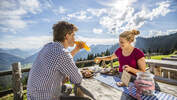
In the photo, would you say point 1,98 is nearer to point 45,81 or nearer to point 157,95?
point 45,81

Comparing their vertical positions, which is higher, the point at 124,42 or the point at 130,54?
the point at 124,42

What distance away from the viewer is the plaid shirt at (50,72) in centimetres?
123

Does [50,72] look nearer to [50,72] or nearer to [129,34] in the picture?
[50,72]

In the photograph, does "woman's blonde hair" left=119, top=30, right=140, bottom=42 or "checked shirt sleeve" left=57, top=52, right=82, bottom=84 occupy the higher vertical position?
"woman's blonde hair" left=119, top=30, right=140, bottom=42

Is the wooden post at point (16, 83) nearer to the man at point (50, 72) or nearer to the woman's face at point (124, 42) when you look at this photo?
the man at point (50, 72)

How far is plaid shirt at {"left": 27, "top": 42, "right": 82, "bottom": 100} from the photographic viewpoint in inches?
48.3

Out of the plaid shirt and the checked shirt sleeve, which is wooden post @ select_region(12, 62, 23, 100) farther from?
the checked shirt sleeve

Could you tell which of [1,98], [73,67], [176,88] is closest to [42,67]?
[73,67]

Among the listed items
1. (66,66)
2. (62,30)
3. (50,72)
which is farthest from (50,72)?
(62,30)

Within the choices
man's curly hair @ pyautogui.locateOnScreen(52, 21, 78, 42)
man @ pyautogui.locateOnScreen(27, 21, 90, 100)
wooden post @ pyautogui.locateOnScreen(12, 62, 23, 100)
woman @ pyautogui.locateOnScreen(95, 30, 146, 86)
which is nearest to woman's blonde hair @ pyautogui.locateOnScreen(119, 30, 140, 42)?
woman @ pyautogui.locateOnScreen(95, 30, 146, 86)

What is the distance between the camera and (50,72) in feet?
4.04

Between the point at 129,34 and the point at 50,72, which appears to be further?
the point at 129,34

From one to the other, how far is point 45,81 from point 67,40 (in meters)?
0.69

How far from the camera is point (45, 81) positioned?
48.0 inches
